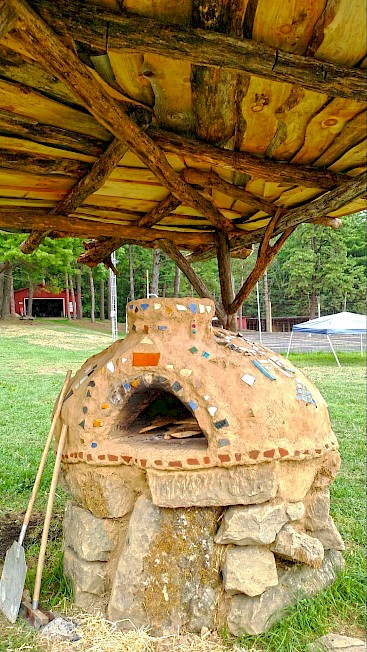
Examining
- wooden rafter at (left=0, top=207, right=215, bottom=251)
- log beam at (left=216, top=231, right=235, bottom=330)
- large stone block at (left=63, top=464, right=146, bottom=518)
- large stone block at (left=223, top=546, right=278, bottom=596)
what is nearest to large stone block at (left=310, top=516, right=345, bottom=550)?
large stone block at (left=223, top=546, right=278, bottom=596)

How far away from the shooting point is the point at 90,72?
2396 millimetres

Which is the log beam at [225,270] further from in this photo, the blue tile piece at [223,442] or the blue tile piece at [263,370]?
the blue tile piece at [223,442]

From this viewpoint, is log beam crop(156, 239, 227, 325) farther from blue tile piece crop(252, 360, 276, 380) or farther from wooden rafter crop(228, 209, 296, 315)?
blue tile piece crop(252, 360, 276, 380)

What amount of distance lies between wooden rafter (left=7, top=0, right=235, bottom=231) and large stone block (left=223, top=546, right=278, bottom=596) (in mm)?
2320

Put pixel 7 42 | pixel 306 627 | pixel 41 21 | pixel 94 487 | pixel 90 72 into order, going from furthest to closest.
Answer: pixel 94 487 < pixel 306 627 < pixel 90 72 < pixel 7 42 < pixel 41 21

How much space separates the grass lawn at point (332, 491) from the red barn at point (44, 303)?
17561 millimetres

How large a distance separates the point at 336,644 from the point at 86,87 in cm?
302

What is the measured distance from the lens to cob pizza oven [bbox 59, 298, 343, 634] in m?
3.00

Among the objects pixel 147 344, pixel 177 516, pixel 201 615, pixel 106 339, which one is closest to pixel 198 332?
pixel 147 344

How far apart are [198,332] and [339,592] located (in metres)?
1.76

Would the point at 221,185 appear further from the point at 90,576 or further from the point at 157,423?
the point at 90,576

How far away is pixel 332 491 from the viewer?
515 centimetres

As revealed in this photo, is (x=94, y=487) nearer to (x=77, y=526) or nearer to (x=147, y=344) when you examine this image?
(x=77, y=526)

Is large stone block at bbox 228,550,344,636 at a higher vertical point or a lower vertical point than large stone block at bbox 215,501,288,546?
lower
